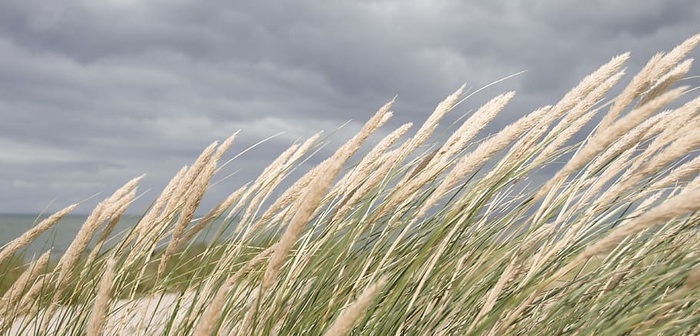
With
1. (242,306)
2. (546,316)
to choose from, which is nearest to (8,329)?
(242,306)

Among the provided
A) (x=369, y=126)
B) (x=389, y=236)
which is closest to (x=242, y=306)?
(x=389, y=236)

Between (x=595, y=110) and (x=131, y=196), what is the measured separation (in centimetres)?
146

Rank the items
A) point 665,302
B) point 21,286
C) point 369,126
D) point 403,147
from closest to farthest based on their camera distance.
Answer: point 665,302 → point 369,126 → point 403,147 → point 21,286

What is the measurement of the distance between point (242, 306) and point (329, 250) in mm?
358

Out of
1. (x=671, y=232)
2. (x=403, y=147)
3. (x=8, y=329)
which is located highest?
(x=403, y=147)

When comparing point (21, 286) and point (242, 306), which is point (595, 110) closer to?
point (242, 306)

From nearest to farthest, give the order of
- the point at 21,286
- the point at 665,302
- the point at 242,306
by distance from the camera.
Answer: the point at 665,302
the point at 242,306
the point at 21,286

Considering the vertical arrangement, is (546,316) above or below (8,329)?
above

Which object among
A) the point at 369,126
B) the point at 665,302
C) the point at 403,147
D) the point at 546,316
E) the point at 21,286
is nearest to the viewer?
the point at 665,302

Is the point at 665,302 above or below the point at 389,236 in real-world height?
below

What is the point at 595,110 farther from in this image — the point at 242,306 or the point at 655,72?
the point at 242,306

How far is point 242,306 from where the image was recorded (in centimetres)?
210

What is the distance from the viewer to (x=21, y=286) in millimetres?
2451

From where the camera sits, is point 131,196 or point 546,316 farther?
point 131,196
